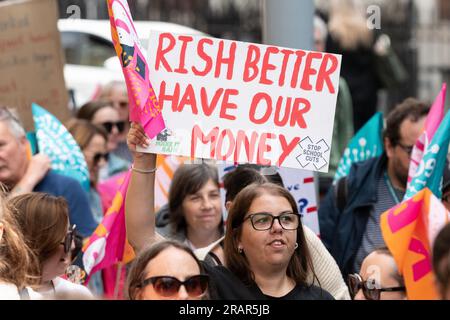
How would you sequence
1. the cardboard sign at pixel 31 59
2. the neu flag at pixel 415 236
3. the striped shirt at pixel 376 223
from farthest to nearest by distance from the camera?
the cardboard sign at pixel 31 59 < the striped shirt at pixel 376 223 < the neu flag at pixel 415 236

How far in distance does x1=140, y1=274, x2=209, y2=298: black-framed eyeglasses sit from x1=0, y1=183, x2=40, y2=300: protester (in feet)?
1.44

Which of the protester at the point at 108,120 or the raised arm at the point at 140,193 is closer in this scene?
the raised arm at the point at 140,193

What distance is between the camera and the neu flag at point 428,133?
23.5ft

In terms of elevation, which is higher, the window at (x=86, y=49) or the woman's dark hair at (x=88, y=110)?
the window at (x=86, y=49)

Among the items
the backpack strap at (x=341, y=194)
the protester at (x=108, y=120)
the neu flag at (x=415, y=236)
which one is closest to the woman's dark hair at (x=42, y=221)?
the neu flag at (x=415, y=236)

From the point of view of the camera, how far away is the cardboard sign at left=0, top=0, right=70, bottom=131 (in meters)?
9.05

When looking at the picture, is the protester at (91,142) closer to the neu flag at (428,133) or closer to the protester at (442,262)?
the neu flag at (428,133)

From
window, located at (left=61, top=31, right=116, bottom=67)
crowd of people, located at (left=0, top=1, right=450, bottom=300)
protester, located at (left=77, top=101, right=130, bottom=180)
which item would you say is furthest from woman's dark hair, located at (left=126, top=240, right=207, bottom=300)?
window, located at (left=61, top=31, right=116, bottom=67)

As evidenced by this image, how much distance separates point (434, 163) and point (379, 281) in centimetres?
139

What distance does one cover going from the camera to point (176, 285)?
5078 millimetres

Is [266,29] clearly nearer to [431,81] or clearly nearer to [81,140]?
[81,140]

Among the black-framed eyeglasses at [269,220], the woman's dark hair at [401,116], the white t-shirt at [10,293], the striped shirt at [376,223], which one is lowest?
the striped shirt at [376,223]

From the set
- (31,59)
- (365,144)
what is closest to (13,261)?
(365,144)

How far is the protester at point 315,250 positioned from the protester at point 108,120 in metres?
3.41
